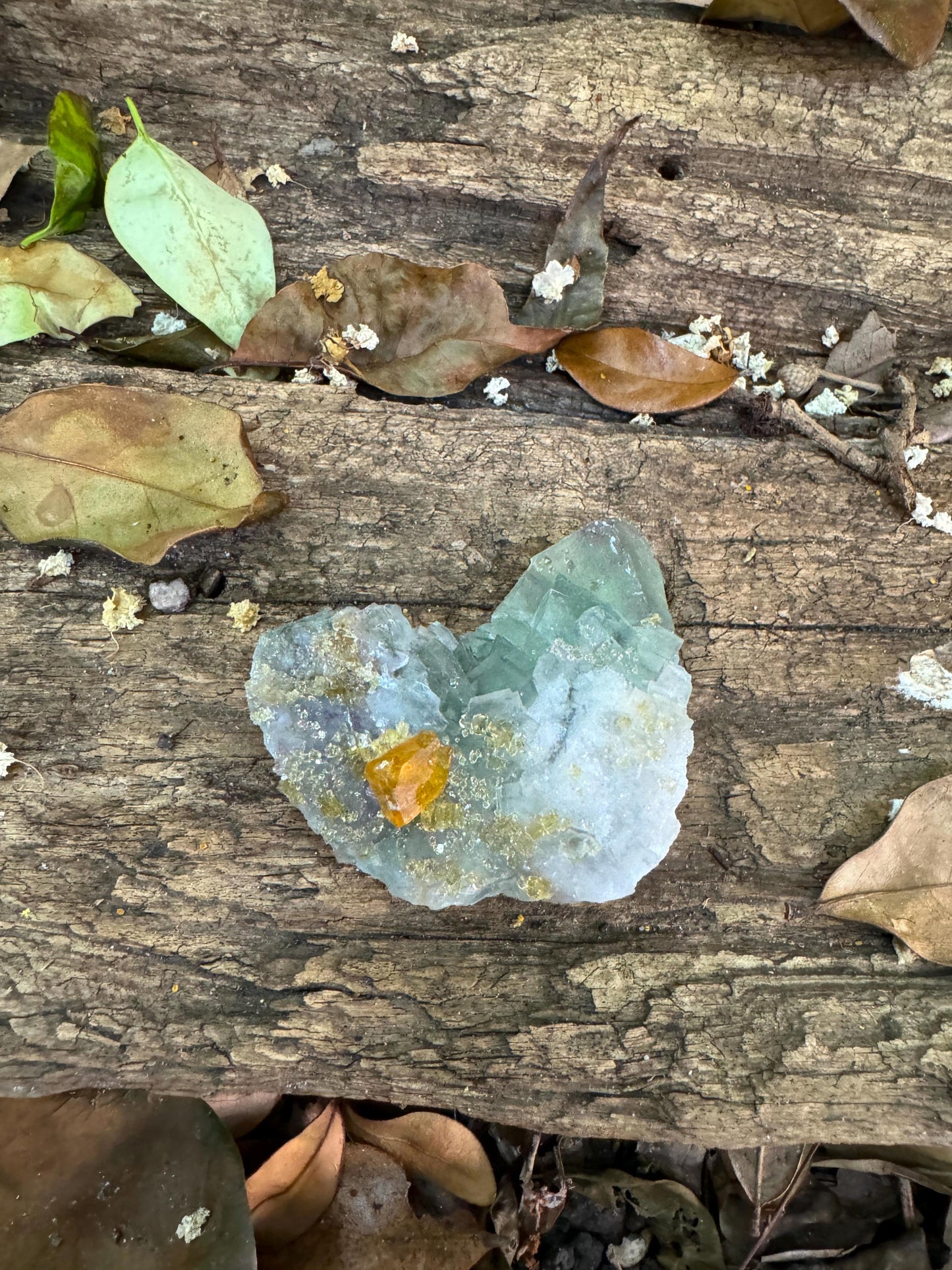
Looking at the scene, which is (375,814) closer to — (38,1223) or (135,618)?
(135,618)

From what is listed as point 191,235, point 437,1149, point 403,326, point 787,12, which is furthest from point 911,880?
point 191,235

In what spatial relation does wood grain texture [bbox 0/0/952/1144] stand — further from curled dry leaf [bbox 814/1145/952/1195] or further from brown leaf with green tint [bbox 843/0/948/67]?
curled dry leaf [bbox 814/1145/952/1195]

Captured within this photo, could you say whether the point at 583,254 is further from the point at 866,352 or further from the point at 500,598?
the point at 500,598

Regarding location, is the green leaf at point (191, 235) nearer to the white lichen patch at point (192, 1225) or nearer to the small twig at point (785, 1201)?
the white lichen patch at point (192, 1225)

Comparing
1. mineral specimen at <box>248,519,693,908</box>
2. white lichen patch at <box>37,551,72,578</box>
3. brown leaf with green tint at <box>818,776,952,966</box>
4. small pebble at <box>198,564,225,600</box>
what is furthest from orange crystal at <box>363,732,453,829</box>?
brown leaf with green tint at <box>818,776,952,966</box>

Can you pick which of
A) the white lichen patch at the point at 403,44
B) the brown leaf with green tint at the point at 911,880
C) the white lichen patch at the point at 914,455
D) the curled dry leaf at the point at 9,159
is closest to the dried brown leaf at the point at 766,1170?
the brown leaf with green tint at the point at 911,880
